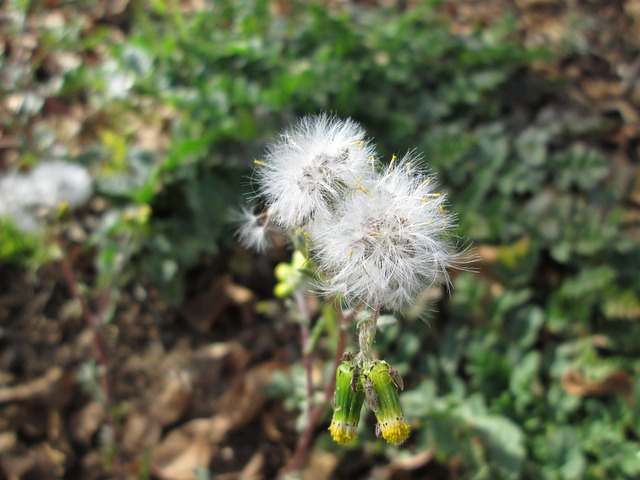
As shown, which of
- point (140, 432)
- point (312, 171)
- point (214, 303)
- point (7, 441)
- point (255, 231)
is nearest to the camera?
point (312, 171)

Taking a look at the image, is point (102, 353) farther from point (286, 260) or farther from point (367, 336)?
point (367, 336)

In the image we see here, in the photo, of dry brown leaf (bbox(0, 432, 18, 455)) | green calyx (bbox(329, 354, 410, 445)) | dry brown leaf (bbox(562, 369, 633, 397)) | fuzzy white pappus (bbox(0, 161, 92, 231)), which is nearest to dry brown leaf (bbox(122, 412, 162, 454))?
dry brown leaf (bbox(0, 432, 18, 455))

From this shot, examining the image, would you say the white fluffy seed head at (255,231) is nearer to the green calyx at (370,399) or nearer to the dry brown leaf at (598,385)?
the green calyx at (370,399)

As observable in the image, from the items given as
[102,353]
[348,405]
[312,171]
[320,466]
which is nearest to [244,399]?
[320,466]

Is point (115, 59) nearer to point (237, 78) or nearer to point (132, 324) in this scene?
point (237, 78)

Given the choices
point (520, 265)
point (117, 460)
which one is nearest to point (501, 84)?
point (520, 265)

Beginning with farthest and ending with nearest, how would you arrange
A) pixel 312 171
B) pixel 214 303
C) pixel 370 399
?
pixel 214 303, pixel 312 171, pixel 370 399

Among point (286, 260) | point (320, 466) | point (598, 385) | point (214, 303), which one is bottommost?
point (320, 466)
